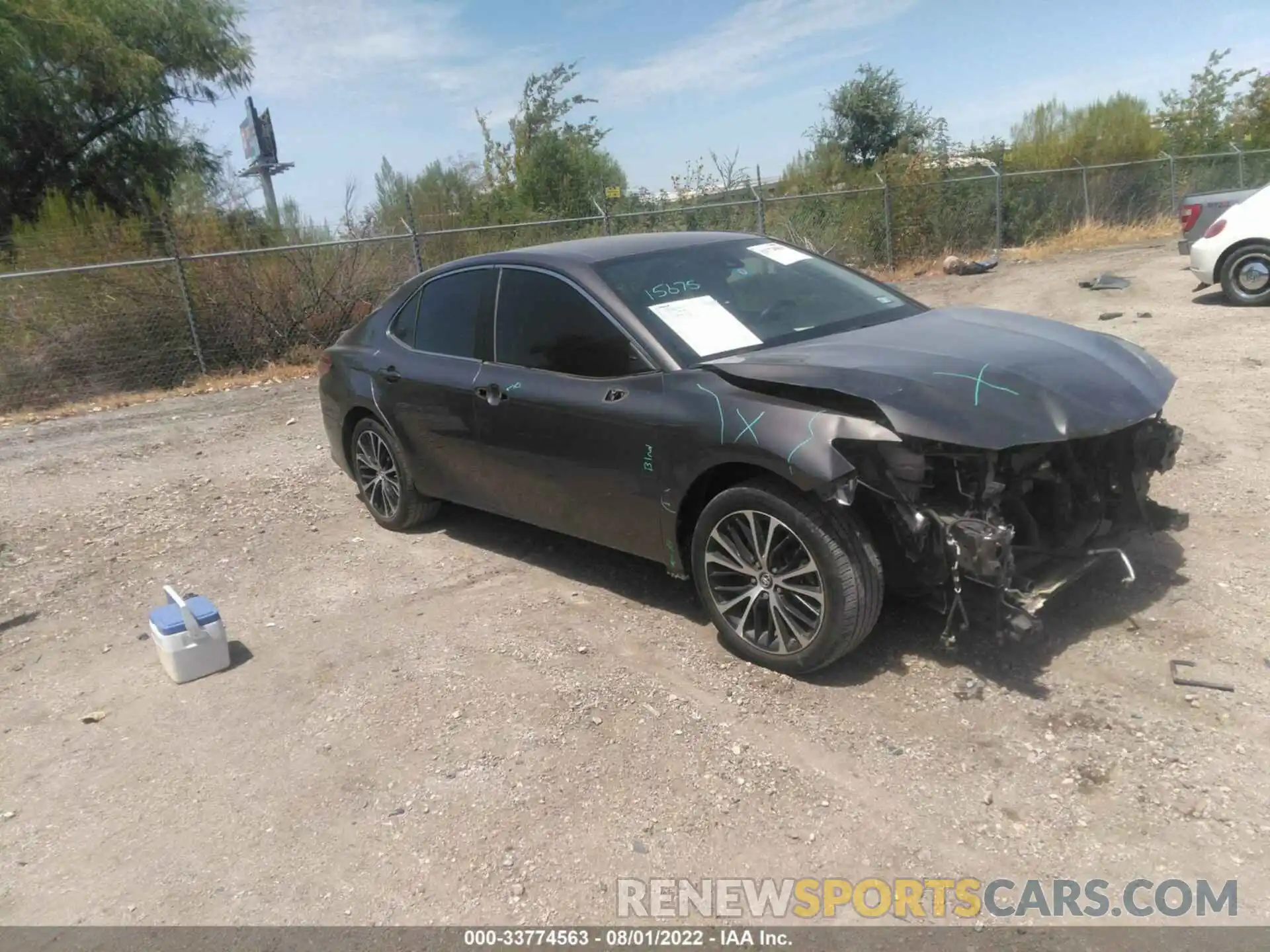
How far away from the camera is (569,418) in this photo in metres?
4.43

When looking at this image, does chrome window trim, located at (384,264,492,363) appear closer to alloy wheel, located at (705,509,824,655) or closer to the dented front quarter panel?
the dented front quarter panel

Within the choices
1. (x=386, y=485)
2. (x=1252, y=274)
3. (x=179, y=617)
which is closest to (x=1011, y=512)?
(x=179, y=617)

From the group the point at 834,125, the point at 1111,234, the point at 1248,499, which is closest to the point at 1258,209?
the point at 1248,499

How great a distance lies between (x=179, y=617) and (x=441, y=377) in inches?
69.6

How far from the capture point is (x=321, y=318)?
45.6ft

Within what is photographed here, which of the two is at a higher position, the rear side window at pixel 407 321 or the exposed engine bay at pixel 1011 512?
the rear side window at pixel 407 321

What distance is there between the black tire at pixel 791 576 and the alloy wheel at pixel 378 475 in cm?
256

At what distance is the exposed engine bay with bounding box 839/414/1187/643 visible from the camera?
3412 millimetres

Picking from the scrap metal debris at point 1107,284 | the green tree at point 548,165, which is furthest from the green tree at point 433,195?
the scrap metal debris at point 1107,284

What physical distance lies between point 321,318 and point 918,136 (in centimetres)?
1412

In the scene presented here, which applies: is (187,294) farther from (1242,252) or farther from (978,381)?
(1242,252)

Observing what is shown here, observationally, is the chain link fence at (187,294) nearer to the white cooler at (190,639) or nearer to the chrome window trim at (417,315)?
the chrome window trim at (417,315)

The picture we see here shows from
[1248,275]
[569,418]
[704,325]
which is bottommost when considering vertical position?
[1248,275]

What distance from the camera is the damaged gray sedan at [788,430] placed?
346cm
